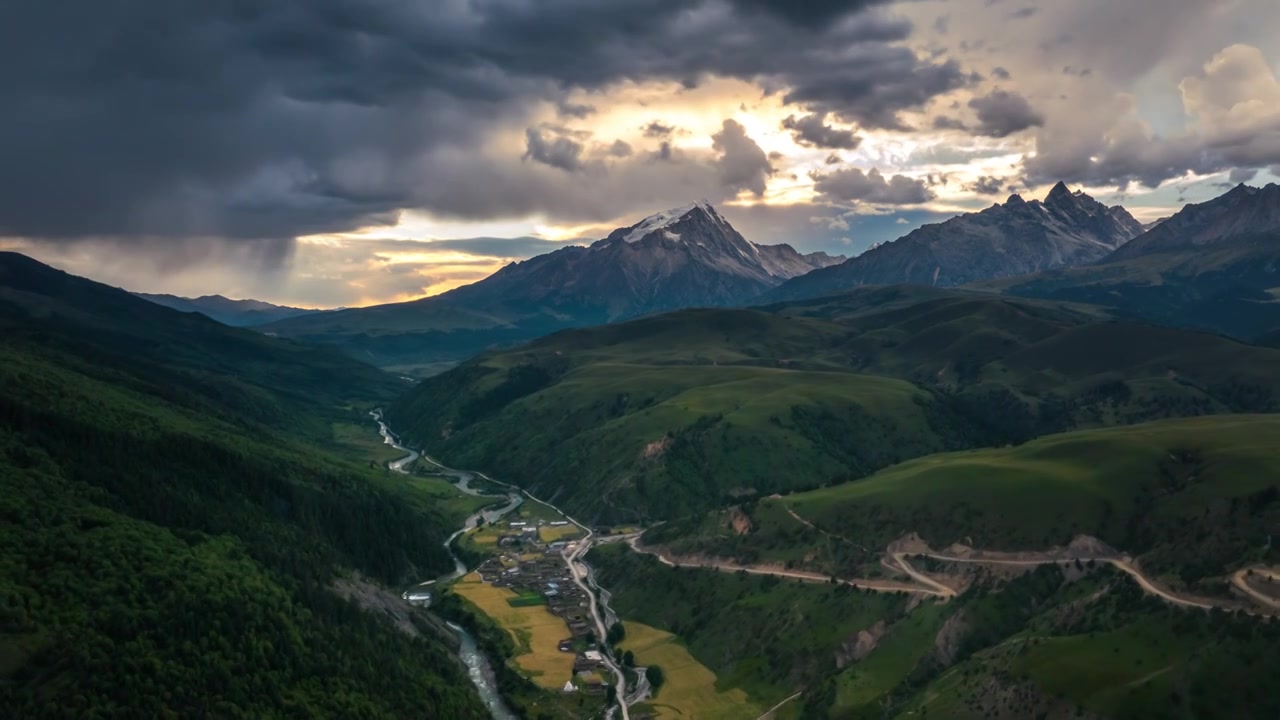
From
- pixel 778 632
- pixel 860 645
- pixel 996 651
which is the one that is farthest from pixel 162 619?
pixel 996 651

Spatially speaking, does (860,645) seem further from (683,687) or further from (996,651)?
Result: (683,687)

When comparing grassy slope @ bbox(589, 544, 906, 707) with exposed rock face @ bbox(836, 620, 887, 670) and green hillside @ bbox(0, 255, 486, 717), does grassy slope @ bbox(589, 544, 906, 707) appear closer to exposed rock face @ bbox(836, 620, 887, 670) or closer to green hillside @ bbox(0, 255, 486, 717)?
exposed rock face @ bbox(836, 620, 887, 670)

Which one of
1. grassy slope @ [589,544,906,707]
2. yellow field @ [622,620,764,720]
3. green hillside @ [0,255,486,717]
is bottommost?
yellow field @ [622,620,764,720]

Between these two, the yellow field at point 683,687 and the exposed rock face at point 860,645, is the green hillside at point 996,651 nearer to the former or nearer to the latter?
the exposed rock face at point 860,645

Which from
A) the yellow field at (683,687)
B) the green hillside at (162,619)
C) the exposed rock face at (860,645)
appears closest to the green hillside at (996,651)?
the exposed rock face at (860,645)

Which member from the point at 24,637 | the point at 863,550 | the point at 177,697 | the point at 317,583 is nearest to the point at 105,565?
the point at 24,637

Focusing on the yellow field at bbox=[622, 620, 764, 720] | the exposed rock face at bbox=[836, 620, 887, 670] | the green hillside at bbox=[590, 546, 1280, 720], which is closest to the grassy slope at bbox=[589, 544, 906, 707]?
the green hillside at bbox=[590, 546, 1280, 720]

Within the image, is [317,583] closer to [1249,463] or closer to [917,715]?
[917,715]

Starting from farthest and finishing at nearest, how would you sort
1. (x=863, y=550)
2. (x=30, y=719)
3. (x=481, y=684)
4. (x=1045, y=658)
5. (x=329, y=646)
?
(x=863, y=550), (x=481, y=684), (x=329, y=646), (x=1045, y=658), (x=30, y=719)
